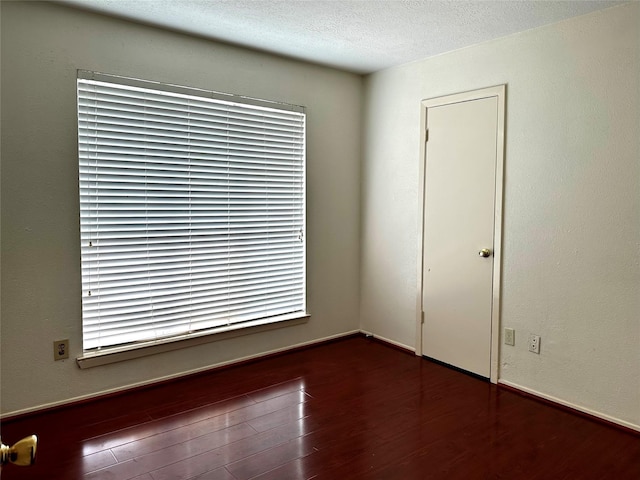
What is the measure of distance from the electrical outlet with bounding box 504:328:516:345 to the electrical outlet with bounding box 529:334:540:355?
119mm

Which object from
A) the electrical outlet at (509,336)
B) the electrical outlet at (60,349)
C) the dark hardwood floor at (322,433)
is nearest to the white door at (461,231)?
the electrical outlet at (509,336)

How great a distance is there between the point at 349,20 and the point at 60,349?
2.75 m

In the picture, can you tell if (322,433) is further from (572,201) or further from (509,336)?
(572,201)

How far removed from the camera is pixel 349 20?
293cm

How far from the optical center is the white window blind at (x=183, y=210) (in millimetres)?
2965

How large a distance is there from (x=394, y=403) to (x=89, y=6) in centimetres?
311

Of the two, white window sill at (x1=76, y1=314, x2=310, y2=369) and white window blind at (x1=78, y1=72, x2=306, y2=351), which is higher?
white window blind at (x1=78, y1=72, x2=306, y2=351)

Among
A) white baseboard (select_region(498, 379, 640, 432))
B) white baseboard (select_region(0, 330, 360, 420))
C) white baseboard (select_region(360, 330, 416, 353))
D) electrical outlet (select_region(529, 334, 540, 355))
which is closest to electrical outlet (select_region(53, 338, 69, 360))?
white baseboard (select_region(0, 330, 360, 420))

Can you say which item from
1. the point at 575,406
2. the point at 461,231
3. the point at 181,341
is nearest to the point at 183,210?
the point at 181,341

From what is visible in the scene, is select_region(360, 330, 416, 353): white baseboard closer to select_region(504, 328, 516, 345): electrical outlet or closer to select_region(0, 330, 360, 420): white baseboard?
select_region(0, 330, 360, 420): white baseboard

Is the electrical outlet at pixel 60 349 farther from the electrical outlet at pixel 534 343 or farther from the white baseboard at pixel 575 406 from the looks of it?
the electrical outlet at pixel 534 343

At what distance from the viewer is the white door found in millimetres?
3354

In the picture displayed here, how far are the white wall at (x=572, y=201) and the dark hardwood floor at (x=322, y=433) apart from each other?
0.29 meters

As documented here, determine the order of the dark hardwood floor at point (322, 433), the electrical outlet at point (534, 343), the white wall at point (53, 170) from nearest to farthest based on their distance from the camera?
the dark hardwood floor at point (322, 433) → the white wall at point (53, 170) → the electrical outlet at point (534, 343)
